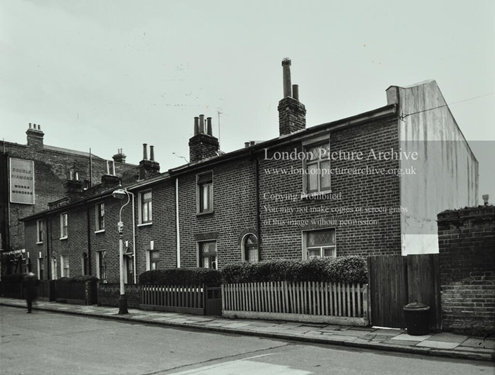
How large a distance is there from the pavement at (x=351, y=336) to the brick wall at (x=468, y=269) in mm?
375

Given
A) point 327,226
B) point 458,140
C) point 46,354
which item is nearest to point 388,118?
point 327,226

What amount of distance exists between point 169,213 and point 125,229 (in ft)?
13.7

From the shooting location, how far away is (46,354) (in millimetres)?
9750

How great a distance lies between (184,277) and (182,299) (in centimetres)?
78

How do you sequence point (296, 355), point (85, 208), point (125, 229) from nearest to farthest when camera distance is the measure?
point (296, 355), point (125, 229), point (85, 208)

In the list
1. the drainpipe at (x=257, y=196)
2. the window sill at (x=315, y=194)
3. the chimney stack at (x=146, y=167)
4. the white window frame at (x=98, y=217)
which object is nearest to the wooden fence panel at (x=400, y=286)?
the window sill at (x=315, y=194)

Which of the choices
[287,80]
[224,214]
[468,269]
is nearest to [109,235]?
[224,214]

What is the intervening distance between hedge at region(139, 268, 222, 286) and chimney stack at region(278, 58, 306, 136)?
227 inches

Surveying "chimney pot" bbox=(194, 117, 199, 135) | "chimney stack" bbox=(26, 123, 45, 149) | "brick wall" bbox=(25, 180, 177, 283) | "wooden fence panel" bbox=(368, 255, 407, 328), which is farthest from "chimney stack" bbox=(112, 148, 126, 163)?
"wooden fence panel" bbox=(368, 255, 407, 328)

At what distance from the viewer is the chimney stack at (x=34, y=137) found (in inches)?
1512

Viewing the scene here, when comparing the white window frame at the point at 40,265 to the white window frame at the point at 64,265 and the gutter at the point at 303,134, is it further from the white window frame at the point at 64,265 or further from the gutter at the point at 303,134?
the gutter at the point at 303,134

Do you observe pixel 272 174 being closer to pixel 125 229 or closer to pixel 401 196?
pixel 401 196

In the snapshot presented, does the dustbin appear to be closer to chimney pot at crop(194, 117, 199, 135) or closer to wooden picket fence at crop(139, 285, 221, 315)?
wooden picket fence at crop(139, 285, 221, 315)

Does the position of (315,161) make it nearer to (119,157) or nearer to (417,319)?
(417,319)
